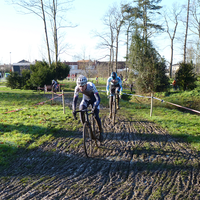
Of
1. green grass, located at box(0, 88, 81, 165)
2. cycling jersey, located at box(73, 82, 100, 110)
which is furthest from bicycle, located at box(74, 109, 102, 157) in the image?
green grass, located at box(0, 88, 81, 165)

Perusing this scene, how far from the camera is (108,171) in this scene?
4.93 metres

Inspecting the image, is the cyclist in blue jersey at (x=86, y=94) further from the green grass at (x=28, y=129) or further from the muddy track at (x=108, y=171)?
the green grass at (x=28, y=129)

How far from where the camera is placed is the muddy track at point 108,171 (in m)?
4.05

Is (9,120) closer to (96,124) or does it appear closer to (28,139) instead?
(28,139)

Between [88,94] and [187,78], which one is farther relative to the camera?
[187,78]

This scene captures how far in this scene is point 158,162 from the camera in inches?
213

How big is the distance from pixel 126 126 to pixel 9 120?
556cm

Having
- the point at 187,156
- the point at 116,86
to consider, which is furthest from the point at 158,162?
the point at 116,86

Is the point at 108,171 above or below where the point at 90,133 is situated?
below

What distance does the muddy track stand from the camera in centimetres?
405

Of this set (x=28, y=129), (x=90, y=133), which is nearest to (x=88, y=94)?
(x=90, y=133)

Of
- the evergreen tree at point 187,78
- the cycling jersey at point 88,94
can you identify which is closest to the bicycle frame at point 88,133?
the cycling jersey at point 88,94

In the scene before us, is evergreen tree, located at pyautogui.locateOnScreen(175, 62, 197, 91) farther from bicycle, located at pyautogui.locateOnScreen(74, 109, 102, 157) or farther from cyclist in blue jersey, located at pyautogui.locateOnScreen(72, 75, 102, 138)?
cyclist in blue jersey, located at pyautogui.locateOnScreen(72, 75, 102, 138)

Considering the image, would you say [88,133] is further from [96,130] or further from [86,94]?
[86,94]
